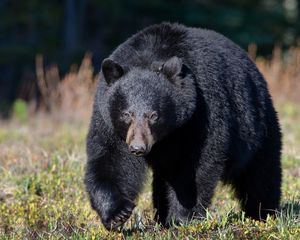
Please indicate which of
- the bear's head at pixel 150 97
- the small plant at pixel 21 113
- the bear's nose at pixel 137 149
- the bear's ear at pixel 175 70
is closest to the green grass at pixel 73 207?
the bear's nose at pixel 137 149

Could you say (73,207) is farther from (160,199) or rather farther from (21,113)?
(21,113)

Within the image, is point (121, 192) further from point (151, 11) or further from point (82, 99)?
point (151, 11)

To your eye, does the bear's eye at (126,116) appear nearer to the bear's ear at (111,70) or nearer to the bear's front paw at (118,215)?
the bear's ear at (111,70)

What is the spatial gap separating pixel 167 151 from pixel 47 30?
21.5 meters

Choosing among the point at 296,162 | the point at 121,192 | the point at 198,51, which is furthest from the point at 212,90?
the point at 296,162

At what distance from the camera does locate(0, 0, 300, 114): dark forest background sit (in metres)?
23.3

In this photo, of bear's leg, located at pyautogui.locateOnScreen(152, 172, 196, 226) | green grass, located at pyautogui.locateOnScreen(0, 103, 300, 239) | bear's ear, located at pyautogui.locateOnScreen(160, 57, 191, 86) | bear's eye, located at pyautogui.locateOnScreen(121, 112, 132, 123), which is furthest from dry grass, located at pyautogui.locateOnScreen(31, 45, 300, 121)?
bear's eye, located at pyautogui.locateOnScreen(121, 112, 132, 123)

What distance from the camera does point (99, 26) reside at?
89.7ft

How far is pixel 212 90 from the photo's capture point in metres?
5.31

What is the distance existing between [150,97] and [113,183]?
0.64m

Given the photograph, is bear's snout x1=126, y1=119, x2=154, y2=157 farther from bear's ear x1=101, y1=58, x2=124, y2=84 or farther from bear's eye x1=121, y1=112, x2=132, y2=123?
bear's ear x1=101, y1=58, x2=124, y2=84

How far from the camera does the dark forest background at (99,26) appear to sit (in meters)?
23.3

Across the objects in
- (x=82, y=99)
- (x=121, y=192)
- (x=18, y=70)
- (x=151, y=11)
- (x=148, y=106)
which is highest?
(x=148, y=106)

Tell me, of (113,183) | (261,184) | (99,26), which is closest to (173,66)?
(113,183)
